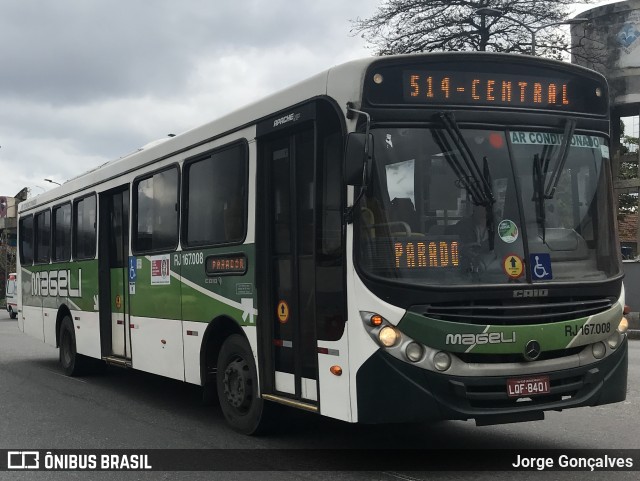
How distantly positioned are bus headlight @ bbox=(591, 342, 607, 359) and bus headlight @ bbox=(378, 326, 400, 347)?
5.49 feet

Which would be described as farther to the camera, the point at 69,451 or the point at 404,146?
the point at 69,451

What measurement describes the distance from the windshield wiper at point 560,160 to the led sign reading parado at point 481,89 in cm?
20

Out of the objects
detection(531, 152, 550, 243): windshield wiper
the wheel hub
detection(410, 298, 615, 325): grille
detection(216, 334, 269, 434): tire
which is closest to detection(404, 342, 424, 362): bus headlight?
detection(410, 298, 615, 325): grille

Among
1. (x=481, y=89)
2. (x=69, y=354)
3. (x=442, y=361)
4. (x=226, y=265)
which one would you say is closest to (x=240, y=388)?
(x=226, y=265)

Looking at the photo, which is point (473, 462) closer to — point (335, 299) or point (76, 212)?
point (335, 299)

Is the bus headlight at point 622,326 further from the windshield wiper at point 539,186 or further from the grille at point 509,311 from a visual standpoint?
the windshield wiper at point 539,186

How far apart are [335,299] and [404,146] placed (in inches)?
50.5

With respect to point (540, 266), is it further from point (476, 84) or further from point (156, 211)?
point (156, 211)

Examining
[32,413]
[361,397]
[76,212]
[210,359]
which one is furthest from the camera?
[76,212]

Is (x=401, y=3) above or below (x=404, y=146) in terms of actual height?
above

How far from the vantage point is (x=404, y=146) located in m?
6.38

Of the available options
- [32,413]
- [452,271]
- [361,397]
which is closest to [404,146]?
[452,271]

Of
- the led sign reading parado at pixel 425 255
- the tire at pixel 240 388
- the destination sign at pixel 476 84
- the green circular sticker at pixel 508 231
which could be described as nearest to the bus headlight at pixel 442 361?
the led sign reading parado at pixel 425 255

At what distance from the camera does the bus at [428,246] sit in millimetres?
6184
